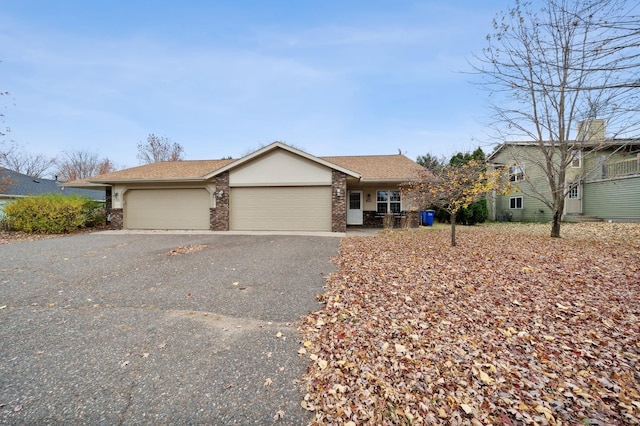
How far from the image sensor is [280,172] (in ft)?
41.8

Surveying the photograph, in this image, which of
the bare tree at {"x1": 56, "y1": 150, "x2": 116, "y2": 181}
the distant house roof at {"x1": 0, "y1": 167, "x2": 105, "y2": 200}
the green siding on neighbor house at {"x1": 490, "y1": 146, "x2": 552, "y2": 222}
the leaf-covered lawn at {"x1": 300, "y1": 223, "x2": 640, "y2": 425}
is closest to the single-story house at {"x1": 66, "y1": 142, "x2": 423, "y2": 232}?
the leaf-covered lawn at {"x1": 300, "y1": 223, "x2": 640, "y2": 425}

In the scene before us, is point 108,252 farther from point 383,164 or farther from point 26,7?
point 383,164

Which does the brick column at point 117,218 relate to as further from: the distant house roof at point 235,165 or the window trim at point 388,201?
the window trim at point 388,201

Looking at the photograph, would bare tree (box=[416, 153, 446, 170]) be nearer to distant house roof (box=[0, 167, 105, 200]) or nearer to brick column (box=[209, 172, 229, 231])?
brick column (box=[209, 172, 229, 231])

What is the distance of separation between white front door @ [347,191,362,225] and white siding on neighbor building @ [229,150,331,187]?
3.63 metres

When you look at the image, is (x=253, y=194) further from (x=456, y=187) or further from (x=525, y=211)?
(x=525, y=211)

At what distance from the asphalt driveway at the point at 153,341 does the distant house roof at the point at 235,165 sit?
7015 mm

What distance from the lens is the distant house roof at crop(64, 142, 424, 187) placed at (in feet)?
41.3

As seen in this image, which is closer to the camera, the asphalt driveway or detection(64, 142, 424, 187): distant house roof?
the asphalt driveway

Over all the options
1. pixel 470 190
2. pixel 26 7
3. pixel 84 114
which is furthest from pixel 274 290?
pixel 84 114

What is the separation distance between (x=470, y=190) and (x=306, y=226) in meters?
7.35

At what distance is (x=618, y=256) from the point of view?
6.95 meters

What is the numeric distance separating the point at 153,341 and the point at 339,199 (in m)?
10.0

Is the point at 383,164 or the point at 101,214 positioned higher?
the point at 383,164
